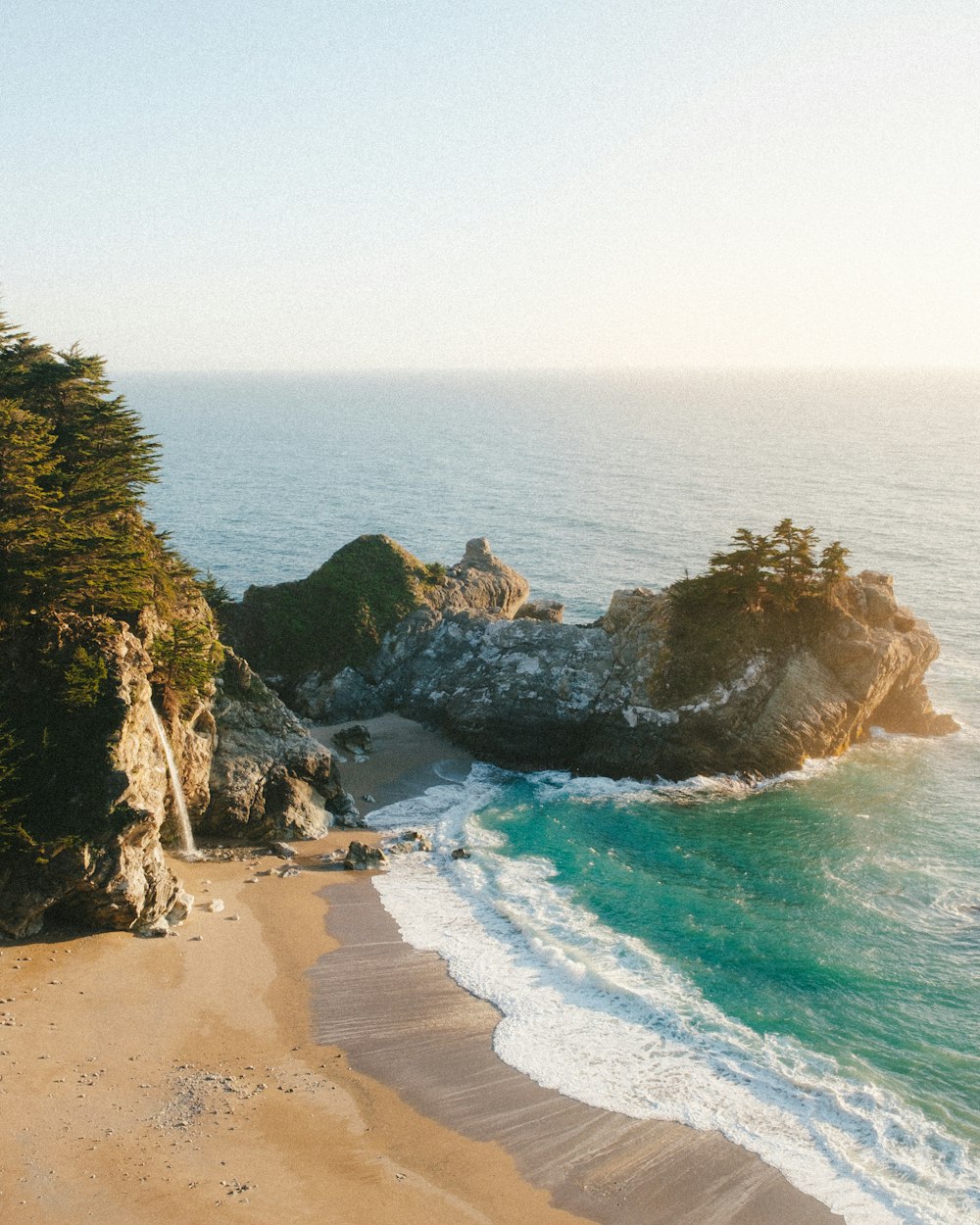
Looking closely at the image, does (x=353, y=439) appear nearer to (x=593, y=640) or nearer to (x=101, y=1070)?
(x=593, y=640)

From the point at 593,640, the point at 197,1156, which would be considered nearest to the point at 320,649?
the point at 593,640

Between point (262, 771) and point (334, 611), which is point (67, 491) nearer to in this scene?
point (262, 771)

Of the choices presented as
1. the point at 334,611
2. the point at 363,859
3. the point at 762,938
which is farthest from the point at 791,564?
the point at 334,611

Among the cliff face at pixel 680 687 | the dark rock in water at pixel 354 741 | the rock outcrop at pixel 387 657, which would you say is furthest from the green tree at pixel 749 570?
the dark rock in water at pixel 354 741

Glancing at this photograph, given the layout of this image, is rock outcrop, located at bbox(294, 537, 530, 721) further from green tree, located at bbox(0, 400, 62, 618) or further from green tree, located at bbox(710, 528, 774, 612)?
green tree, located at bbox(0, 400, 62, 618)

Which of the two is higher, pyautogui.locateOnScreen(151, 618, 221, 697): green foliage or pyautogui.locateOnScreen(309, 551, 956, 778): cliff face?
pyautogui.locateOnScreen(151, 618, 221, 697): green foliage

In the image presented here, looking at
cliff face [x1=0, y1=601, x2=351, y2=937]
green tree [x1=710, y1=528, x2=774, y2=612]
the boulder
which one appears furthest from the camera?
the boulder

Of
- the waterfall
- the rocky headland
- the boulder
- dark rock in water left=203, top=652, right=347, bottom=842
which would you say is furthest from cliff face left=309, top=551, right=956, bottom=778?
the waterfall
